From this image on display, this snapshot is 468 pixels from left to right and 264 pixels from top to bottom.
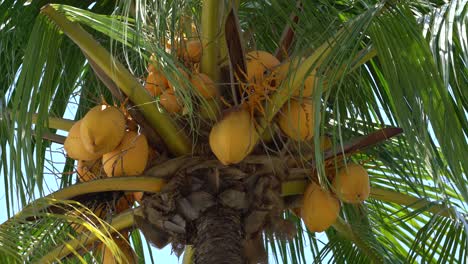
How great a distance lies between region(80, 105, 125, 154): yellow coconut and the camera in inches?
114

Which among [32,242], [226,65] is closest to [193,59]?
[226,65]

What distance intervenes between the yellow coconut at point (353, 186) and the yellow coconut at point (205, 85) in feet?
1.60

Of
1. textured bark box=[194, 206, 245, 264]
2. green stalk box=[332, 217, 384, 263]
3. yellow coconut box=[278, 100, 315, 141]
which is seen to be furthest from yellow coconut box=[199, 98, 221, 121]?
green stalk box=[332, 217, 384, 263]

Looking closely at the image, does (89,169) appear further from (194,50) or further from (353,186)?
(353,186)

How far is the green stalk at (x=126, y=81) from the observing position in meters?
A: 2.81

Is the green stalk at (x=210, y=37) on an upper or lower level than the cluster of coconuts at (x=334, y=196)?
upper

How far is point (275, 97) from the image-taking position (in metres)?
2.88

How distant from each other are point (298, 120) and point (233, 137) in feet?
0.69

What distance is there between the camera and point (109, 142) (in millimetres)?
2934

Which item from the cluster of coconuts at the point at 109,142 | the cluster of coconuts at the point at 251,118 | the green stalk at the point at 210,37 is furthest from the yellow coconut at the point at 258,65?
the cluster of coconuts at the point at 109,142

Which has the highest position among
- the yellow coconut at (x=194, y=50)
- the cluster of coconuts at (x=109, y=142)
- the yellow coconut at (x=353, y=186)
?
the yellow coconut at (x=194, y=50)

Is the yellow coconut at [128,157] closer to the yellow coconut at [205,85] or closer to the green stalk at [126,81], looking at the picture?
the green stalk at [126,81]

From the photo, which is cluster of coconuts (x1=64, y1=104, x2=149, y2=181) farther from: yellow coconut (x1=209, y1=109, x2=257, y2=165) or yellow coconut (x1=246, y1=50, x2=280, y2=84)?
yellow coconut (x1=246, y1=50, x2=280, y2=84)

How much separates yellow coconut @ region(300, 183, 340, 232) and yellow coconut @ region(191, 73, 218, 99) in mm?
463
